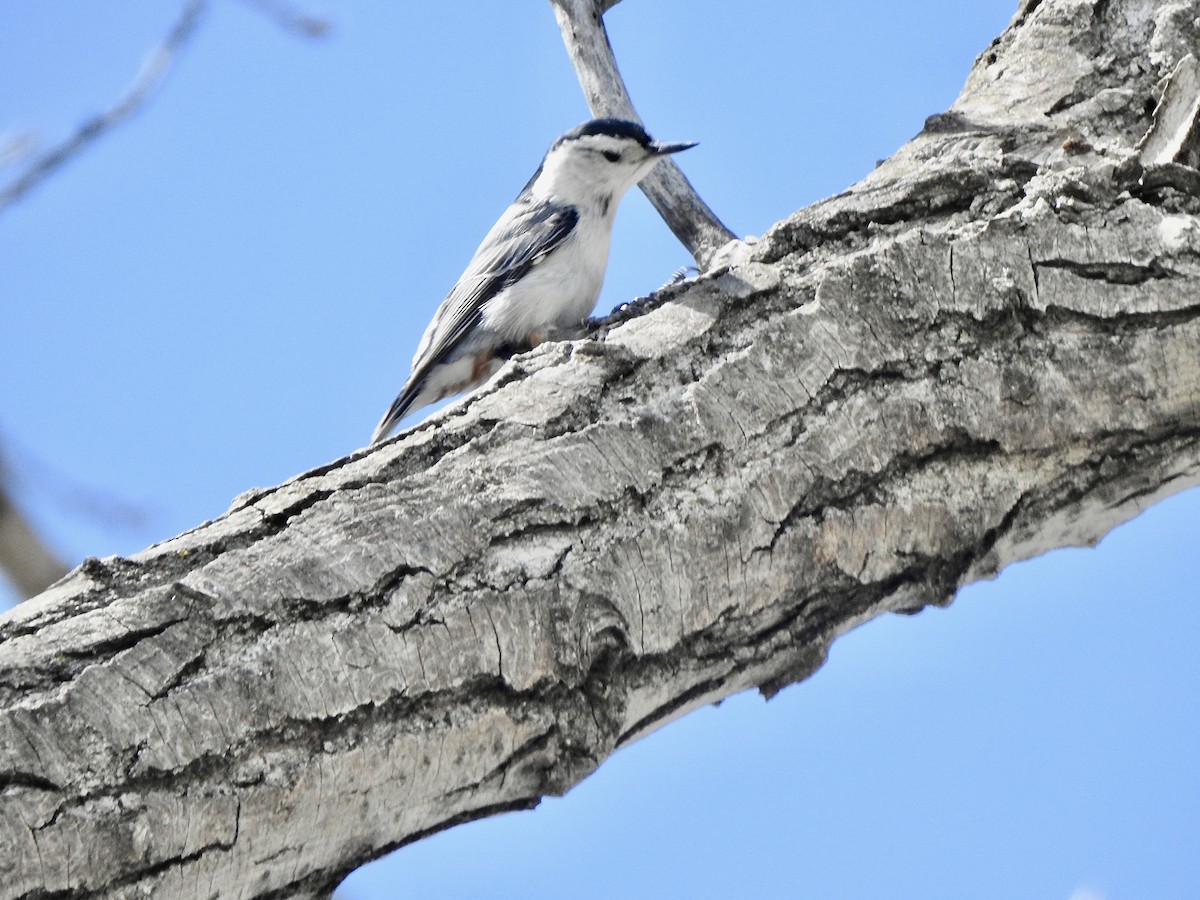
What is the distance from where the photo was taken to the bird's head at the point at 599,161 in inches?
151

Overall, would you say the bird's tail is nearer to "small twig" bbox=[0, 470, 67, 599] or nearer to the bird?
the bird

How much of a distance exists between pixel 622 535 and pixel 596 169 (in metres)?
2.40

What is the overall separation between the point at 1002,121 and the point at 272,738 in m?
2.00

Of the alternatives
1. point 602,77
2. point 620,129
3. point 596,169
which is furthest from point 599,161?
point 602,77

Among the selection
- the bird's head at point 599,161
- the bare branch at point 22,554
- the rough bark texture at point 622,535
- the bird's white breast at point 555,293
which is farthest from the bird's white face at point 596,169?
the bare branch at point 22,554

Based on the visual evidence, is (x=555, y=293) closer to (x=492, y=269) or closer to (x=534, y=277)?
(x=534, y=277)

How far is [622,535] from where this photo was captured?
6.59 feet

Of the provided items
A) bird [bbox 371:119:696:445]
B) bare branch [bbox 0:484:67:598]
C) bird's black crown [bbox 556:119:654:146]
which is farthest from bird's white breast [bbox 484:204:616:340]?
bare branch [bbox 0:484:67:598]

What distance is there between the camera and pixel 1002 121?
273 centimetres

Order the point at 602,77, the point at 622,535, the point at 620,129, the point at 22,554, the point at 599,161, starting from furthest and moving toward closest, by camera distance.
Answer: the point at 599,161 < the point at 620,129 < the point at 602,77 < the point at 622,535 < the point at 22,554

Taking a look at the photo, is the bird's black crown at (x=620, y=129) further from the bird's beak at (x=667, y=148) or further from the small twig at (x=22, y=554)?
the small twig at (x=22, y=554)

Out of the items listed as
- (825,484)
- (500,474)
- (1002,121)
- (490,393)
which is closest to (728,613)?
(825,484)

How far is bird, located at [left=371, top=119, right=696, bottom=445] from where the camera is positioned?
3822mm

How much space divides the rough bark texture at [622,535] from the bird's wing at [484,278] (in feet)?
4.81
